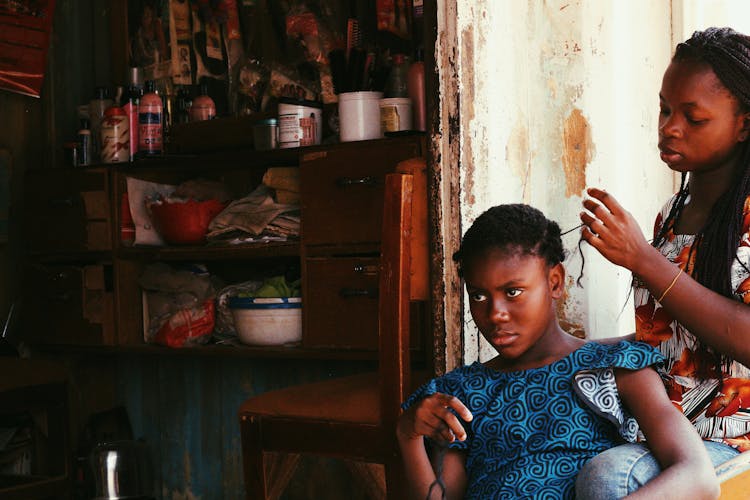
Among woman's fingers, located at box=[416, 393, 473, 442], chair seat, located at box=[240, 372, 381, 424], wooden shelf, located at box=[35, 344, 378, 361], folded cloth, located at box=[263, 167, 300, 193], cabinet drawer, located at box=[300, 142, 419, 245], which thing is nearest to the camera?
woman's fingers, located at box=[416, 393, 473, 442]

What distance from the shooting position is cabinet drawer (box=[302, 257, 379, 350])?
269cm

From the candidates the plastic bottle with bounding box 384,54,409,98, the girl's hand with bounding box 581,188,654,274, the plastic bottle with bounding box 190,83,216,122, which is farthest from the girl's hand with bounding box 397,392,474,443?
the plastic bottle with bounding box 190,83,216,122

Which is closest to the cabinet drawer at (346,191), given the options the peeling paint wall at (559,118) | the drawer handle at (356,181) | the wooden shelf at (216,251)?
the drawer handle at (356,181)

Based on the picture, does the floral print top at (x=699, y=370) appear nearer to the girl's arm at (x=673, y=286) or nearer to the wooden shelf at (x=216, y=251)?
the girl's arm at (x=673, y=286)

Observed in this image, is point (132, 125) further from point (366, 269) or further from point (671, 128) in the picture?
point (671, 128)

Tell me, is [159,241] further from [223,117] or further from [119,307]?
[223,117]

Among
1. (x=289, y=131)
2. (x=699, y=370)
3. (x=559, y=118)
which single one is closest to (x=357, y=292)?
(x=289, y=131)

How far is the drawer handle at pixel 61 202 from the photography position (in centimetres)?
339

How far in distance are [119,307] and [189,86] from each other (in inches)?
38.2

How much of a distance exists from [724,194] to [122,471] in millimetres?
2455

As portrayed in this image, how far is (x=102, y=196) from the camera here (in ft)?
10.9

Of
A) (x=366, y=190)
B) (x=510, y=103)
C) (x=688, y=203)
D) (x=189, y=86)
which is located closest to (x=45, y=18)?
(x=189, y=86)

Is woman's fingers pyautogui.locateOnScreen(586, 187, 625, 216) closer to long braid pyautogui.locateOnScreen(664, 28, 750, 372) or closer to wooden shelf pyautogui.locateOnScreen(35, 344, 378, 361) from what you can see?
long braid pyautogui.locateOnScreen(664, 28, 750, 372)

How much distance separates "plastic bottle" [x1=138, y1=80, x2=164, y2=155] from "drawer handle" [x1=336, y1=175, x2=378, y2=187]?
0.97 meters
